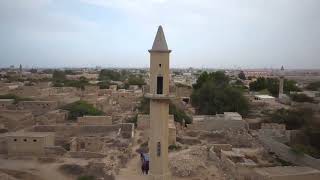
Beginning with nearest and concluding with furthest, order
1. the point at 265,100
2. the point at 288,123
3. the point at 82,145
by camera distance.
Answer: the point at 82,145 < the point at 288,123 < the point at 265,100

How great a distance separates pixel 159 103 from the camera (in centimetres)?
1164

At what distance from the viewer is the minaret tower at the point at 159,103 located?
11469 millimetres

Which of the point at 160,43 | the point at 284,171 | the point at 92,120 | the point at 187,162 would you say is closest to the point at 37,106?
the point at 92,120

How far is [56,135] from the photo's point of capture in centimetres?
2234

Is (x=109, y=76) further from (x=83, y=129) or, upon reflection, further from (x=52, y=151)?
(x=52, y=151)

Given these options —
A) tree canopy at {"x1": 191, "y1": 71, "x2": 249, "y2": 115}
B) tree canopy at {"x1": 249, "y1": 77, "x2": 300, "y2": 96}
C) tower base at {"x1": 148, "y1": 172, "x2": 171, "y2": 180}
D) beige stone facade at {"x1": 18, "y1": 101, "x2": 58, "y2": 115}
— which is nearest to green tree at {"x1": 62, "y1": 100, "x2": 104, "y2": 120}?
beige stone facade at {"x1": 18, "y1": 101, "x2": 58, "y2": 115}

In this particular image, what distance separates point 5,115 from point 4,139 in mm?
5332

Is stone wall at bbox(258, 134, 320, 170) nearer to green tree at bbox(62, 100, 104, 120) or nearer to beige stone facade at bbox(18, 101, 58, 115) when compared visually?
green tree at bbox(62, 100, 104, 120)

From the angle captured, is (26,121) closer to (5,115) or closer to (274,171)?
(5,115)

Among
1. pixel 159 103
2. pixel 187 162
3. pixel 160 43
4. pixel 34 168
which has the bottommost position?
pixel 34 168

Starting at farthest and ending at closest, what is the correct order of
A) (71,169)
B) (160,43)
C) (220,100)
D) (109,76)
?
(109,76), (220,100), (71,169), (160,43)

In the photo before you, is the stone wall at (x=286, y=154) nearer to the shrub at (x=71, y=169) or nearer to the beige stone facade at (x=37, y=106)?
the shrub at (x=71, y=169)

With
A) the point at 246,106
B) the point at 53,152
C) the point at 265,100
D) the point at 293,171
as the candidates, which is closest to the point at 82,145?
the point at 53,152

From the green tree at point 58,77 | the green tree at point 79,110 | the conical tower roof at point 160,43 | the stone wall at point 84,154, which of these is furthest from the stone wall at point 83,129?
the green tree at point 58,77
